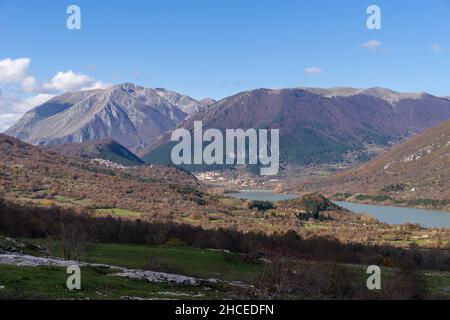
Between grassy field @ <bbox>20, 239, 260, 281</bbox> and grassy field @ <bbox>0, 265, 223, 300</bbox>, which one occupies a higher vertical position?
grassy field @ <bbox>0, 265, 223, 300</bbox>

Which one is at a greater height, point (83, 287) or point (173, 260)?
point (83, 287)

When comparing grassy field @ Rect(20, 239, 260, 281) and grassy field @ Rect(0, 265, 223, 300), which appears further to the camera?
grassy field @ Rect(20, 239, 260, 281)

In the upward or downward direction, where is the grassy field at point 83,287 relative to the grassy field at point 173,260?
upward

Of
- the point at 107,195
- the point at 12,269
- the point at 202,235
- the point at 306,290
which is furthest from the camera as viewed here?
the point at 107,195

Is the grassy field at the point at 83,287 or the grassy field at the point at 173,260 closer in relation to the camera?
the grassy field at the point at 83,287

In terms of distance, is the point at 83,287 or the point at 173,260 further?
the point at 173,260
